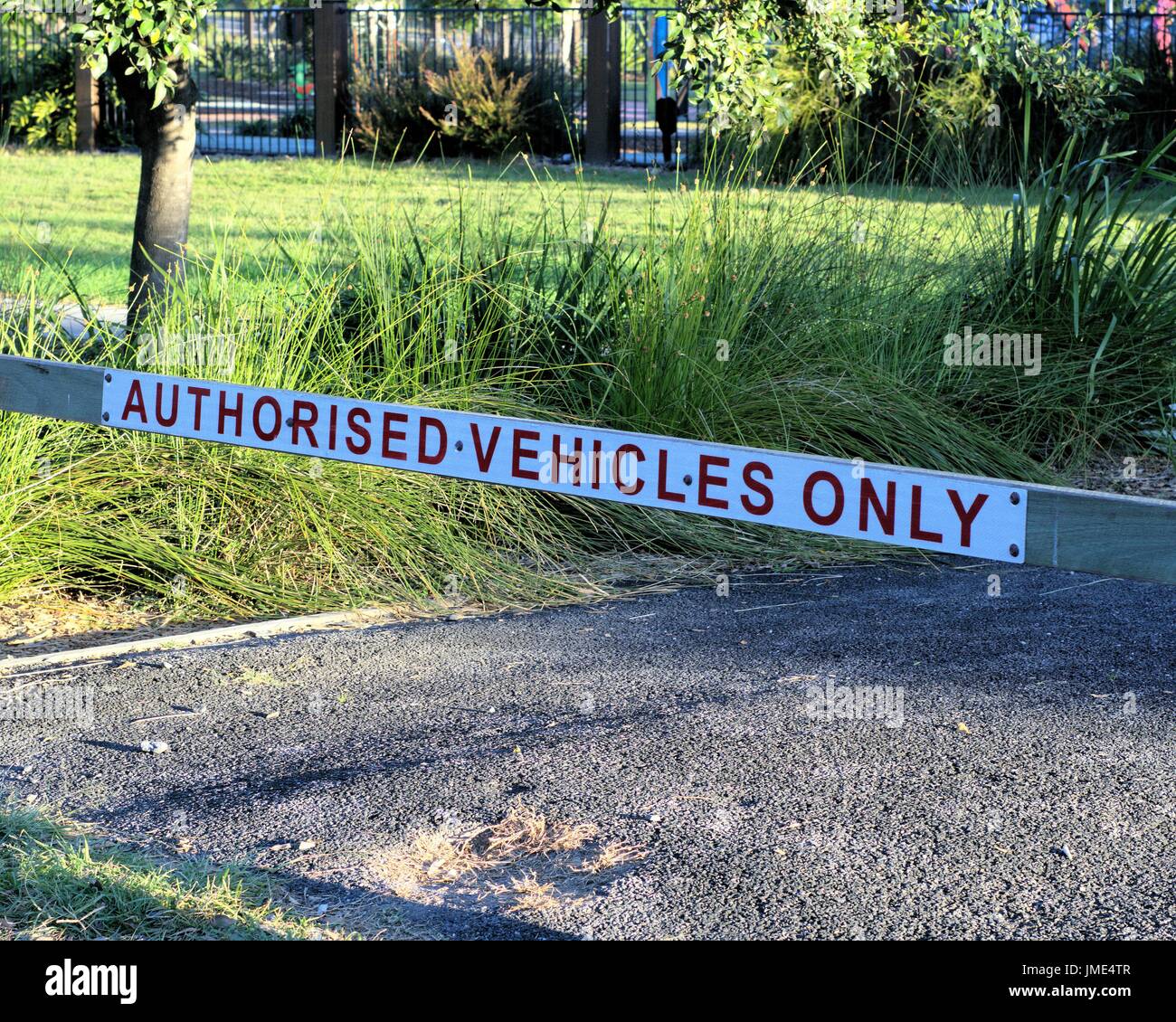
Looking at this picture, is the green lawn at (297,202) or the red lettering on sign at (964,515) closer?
the red lettering on sign at (964,515)

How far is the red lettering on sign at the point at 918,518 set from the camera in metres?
2.89

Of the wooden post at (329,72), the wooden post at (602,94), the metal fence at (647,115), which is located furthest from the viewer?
the wooden post at (329,72)

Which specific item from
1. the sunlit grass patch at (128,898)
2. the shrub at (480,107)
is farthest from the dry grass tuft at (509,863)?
the shrub at (480,107)

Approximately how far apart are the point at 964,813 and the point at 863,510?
109cm

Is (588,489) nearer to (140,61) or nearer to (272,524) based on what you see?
(272,524)

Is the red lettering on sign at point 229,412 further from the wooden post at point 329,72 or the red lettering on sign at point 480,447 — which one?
the wooden post at point 329,72

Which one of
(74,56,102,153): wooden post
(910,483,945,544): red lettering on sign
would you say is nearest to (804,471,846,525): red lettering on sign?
(910,483,945,544): red lettering on sign

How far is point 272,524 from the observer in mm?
5504

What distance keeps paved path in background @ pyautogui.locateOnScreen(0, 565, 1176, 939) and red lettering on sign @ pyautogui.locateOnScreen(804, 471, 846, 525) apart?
84 centimetres

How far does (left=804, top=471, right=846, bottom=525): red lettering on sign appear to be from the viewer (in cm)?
297

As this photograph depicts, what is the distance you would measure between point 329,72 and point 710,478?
2251 cm

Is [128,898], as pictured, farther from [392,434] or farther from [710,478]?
[710,478]

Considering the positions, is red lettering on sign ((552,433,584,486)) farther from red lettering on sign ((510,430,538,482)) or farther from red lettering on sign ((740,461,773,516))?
red lettering on sign ((740,461,773,516))

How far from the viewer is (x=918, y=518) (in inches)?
114
